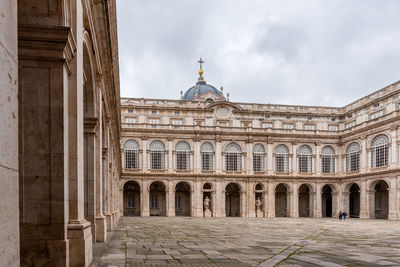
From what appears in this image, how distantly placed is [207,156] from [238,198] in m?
7.97

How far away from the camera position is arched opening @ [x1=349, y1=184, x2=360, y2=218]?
5162cm

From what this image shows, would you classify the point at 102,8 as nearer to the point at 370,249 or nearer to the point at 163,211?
the point at 370,249

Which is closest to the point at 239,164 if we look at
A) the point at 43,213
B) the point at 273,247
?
the point at 273,247

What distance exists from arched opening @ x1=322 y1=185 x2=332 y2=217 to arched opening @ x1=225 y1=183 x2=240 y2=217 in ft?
40.0

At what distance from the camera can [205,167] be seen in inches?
1959

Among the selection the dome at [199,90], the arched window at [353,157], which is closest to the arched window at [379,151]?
the arched window at [353,157]

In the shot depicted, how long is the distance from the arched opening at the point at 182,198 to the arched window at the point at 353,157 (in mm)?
21282

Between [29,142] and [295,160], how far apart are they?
47252 millimetres

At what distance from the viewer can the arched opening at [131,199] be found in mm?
49875

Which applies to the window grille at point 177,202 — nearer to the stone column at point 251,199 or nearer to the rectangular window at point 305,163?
the stone column at point 251,199

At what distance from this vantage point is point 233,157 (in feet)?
165

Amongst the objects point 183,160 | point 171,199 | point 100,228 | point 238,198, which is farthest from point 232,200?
point 100,228

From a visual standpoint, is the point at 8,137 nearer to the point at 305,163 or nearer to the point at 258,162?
the point at 258,162

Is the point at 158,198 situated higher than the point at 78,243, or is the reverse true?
the point at 78,243
